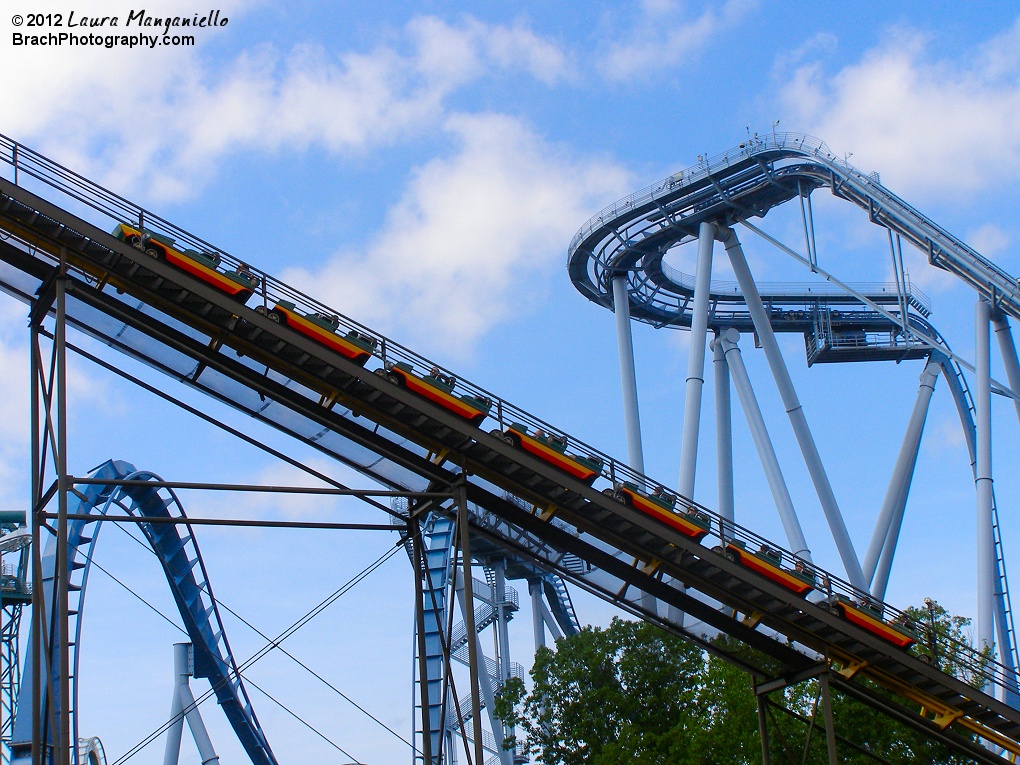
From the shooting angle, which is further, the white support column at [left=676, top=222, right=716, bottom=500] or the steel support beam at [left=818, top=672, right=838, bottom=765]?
the white support column at [left=676, top=222, right=716, bottom=500]

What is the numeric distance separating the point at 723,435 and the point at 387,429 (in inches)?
898

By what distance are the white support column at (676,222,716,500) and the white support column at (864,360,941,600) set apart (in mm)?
7673

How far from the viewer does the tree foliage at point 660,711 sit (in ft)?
99.2

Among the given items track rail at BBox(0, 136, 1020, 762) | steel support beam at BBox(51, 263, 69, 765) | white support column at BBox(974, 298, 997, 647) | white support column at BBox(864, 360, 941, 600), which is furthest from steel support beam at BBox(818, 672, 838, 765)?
white support column at BBox(864, 360, 941, 600)

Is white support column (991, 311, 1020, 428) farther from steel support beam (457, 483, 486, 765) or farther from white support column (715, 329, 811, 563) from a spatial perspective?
steel support beam (457, 483, 486, 765)

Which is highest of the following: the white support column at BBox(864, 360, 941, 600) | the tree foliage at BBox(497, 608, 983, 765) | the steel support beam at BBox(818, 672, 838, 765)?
the white support column at BBox(864, 360, 941, 600)

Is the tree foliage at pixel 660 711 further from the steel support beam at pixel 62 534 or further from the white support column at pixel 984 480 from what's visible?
the steel support beam at pixel 62 534

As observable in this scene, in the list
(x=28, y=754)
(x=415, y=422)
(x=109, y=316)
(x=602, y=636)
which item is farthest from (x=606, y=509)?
(x=28, y=754)

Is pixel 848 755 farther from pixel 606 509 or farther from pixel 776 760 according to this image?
pixel 606 509

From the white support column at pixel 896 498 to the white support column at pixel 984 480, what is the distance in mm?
5218

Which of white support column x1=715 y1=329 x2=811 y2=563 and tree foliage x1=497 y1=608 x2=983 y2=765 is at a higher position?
white support column x1=715 y1=329 x2=811 y2=563

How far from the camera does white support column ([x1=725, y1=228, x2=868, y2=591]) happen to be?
35.6 m

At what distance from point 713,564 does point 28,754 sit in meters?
20.8

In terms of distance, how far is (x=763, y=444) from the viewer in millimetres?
37969
